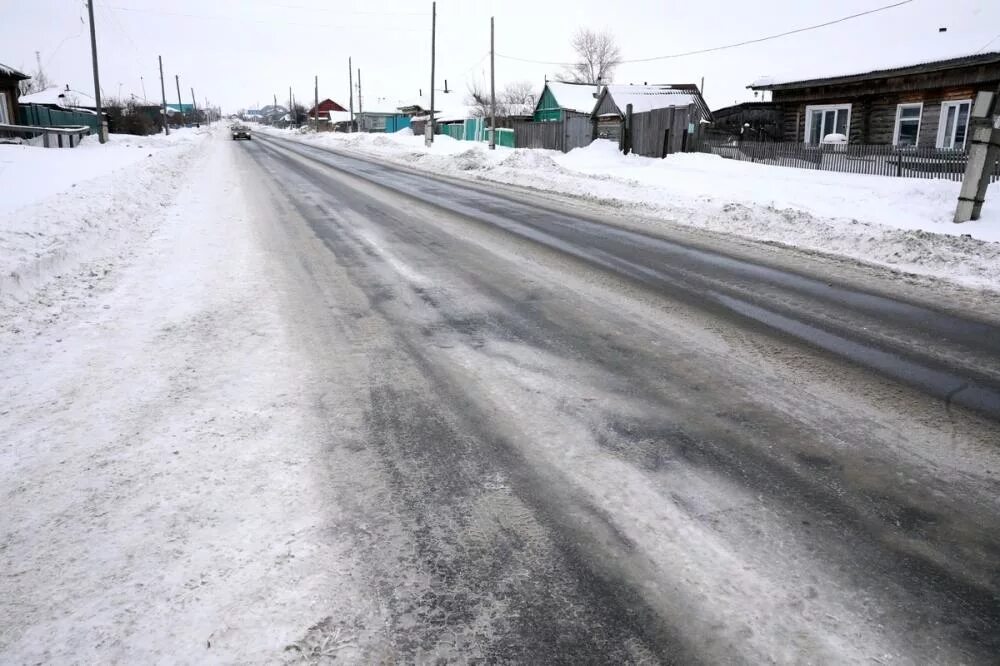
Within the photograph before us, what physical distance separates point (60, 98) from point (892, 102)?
78215mm

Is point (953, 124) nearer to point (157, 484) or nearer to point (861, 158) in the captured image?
point (861, 158)

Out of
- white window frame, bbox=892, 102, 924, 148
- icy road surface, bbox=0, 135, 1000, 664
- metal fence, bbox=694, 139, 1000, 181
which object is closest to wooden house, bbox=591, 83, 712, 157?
metal fence, bbox=694, 139, 1000, 181

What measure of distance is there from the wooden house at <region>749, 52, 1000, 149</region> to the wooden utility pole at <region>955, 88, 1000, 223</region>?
11.9 metres

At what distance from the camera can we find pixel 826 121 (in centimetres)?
2770

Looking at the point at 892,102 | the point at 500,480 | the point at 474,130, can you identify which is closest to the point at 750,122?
the point at 892,102

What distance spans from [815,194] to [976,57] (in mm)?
10619

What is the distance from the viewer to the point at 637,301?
22.3 ft

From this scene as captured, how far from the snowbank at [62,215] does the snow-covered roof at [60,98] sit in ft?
200

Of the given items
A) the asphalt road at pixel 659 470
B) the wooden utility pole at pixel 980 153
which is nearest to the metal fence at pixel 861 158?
the wooden utility pole at pixel 980 153

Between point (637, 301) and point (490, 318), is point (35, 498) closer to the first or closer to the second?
point (490, 318)

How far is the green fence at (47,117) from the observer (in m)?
45.0

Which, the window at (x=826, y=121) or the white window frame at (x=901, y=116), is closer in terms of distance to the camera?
the white window frame at (x=901, y=116)

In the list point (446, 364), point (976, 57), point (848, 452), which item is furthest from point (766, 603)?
point (976, 57)

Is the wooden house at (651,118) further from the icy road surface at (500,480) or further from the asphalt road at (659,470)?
the icy road surface at (500,480)
